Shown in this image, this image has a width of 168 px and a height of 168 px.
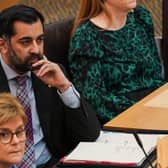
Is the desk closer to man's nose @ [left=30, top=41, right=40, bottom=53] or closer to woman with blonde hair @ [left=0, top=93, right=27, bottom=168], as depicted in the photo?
man's nose @ [left=30, top=41, right=40, bottom=53]

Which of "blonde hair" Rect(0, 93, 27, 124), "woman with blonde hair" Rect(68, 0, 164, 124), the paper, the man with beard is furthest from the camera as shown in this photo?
"woman with blonde hair" Rect(68, 0, 164, 124)

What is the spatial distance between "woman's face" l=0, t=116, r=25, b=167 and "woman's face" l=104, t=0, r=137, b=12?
1374mm

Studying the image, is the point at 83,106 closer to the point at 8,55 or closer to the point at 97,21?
the point at 8,55

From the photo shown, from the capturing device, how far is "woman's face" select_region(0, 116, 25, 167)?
76.5 inches

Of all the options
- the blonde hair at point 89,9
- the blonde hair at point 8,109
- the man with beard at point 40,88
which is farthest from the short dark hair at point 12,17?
the blonde hair at point 89,9

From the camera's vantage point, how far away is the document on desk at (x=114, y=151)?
6.47 ft

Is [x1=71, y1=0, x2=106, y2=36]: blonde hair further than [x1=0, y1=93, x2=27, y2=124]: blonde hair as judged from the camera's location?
Yes

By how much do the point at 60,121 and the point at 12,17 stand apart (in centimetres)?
48

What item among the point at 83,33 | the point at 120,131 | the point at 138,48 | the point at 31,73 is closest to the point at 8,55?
the point at 31,73

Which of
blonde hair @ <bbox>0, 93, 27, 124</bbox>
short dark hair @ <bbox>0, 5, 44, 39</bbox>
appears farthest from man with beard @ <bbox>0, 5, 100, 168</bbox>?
blonde hair @ <bbox>0, 93, 27, 124</bbox>

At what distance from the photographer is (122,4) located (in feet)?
10.5

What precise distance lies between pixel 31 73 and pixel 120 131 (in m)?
0.46

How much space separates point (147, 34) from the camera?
3387 mm

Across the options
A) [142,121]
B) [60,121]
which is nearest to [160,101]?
[142,121]
